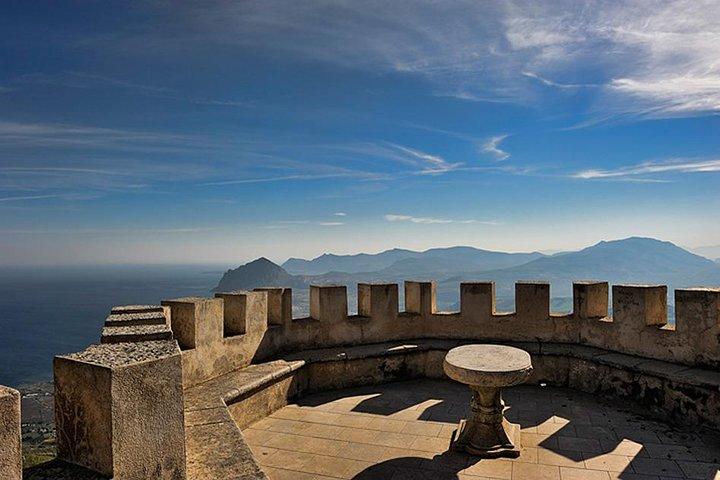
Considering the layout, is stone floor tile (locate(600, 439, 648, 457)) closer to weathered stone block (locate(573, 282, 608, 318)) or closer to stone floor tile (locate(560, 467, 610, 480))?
stone floor tile (locate(560, 467, 610, 480))

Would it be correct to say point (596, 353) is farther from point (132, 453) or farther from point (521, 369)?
point (132, 453)

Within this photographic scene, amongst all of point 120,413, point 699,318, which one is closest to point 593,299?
point 699,318

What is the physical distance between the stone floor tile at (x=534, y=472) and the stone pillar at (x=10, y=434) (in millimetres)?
4211

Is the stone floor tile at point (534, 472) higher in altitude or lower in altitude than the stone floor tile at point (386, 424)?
higher

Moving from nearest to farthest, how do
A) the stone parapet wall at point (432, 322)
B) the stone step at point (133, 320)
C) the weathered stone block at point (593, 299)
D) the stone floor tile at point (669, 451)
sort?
1. the stone step at point (133, 320)
2. the stone floor tile at point (669, 451)
3. the stone parapet wall at point (432, 322)
4. the weathered stone block at point (593, 299)

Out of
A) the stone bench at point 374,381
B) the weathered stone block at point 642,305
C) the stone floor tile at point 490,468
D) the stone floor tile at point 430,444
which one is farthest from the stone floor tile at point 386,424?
the weathered stone block at point 642,305

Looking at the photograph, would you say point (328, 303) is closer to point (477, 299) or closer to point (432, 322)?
point (432, 322)

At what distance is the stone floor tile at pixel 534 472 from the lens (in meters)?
4.56

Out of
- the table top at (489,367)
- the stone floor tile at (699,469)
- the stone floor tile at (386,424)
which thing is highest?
the table top at (489,367)

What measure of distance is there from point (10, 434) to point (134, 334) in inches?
57.1

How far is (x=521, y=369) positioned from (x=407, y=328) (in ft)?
A: 11.4

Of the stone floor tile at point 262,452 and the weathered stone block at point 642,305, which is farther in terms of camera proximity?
the weathered stone block at point 642,305

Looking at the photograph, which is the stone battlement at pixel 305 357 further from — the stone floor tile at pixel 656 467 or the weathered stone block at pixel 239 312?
the stone floor tile at pixel 656 467

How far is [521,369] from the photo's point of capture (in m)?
4.94
